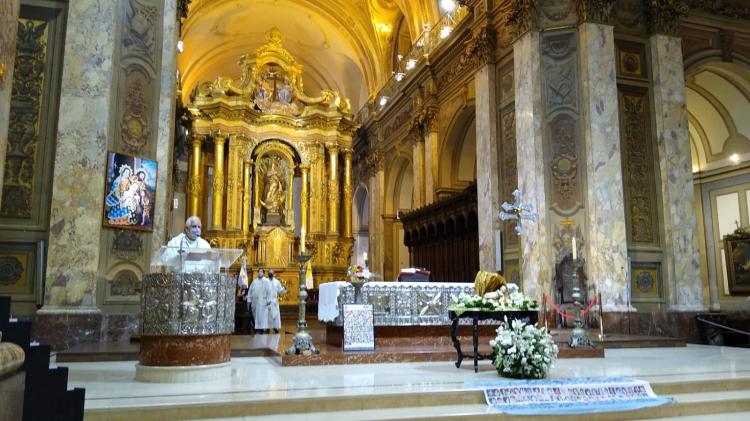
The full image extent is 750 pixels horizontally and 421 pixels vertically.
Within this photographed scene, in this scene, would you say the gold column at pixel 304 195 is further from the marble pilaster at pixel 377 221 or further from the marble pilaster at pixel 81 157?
the marble pilaster at pixel 81 157

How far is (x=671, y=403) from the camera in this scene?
4.85 metres

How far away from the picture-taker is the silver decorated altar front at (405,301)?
795 cm

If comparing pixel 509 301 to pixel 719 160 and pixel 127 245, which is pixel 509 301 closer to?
pixel 127 245

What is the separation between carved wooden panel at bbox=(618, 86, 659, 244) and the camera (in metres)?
10.9

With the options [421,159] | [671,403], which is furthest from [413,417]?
[421,159]

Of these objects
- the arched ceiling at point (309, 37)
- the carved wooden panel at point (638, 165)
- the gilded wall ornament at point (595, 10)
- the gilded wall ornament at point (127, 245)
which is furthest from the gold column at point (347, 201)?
the gilded wall ornament at point (127, 245)

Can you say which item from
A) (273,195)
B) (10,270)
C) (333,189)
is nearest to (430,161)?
(333,189)

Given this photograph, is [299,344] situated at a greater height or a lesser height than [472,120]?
lesser

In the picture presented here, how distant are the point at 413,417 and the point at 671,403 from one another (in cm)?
221

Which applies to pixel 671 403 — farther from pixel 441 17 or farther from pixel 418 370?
pixel 441 17

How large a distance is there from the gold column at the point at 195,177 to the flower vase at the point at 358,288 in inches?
561

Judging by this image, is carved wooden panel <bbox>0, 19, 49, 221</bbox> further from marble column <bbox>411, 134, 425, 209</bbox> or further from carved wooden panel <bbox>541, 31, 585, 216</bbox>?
marble column <bbox>411, 134, 425, 209</bbox>

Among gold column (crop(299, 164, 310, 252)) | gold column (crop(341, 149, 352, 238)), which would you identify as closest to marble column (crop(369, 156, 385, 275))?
gold column (crop(341, 149, 352, 238))

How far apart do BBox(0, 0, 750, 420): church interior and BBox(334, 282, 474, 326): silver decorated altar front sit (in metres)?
0.03
